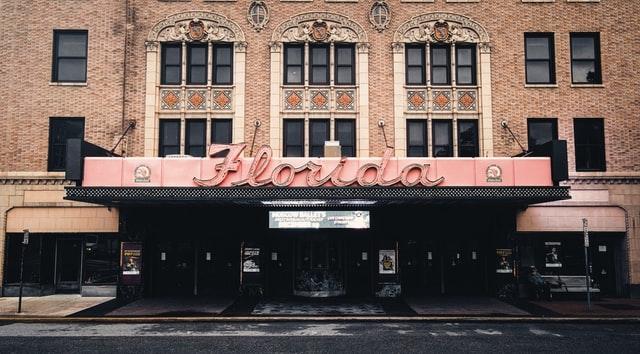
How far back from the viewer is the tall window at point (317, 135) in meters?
22.5

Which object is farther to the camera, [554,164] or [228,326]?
[554,164]

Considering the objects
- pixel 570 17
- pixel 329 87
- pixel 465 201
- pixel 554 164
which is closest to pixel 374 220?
pixel 465 201

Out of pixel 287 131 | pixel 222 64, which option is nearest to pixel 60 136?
pixel 222 64

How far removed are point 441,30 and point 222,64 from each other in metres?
9.29

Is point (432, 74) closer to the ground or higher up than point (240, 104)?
higher up

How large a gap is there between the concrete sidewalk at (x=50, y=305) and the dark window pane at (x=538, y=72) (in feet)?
64.1

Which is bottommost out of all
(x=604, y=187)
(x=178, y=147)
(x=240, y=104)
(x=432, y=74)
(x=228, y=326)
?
(x=228, y=326)

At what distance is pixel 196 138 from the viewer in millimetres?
22641

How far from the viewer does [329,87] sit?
2259cm

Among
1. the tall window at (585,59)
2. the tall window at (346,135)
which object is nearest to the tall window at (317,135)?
the tall window at (346,135)

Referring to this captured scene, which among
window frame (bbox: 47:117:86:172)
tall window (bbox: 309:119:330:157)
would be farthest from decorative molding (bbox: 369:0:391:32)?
window frame (bbox: 47:117:86:172)

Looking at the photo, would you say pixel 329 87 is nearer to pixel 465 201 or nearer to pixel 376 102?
pixel 376 102

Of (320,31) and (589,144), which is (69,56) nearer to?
(320,31)

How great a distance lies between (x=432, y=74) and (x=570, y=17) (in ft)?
20.9
